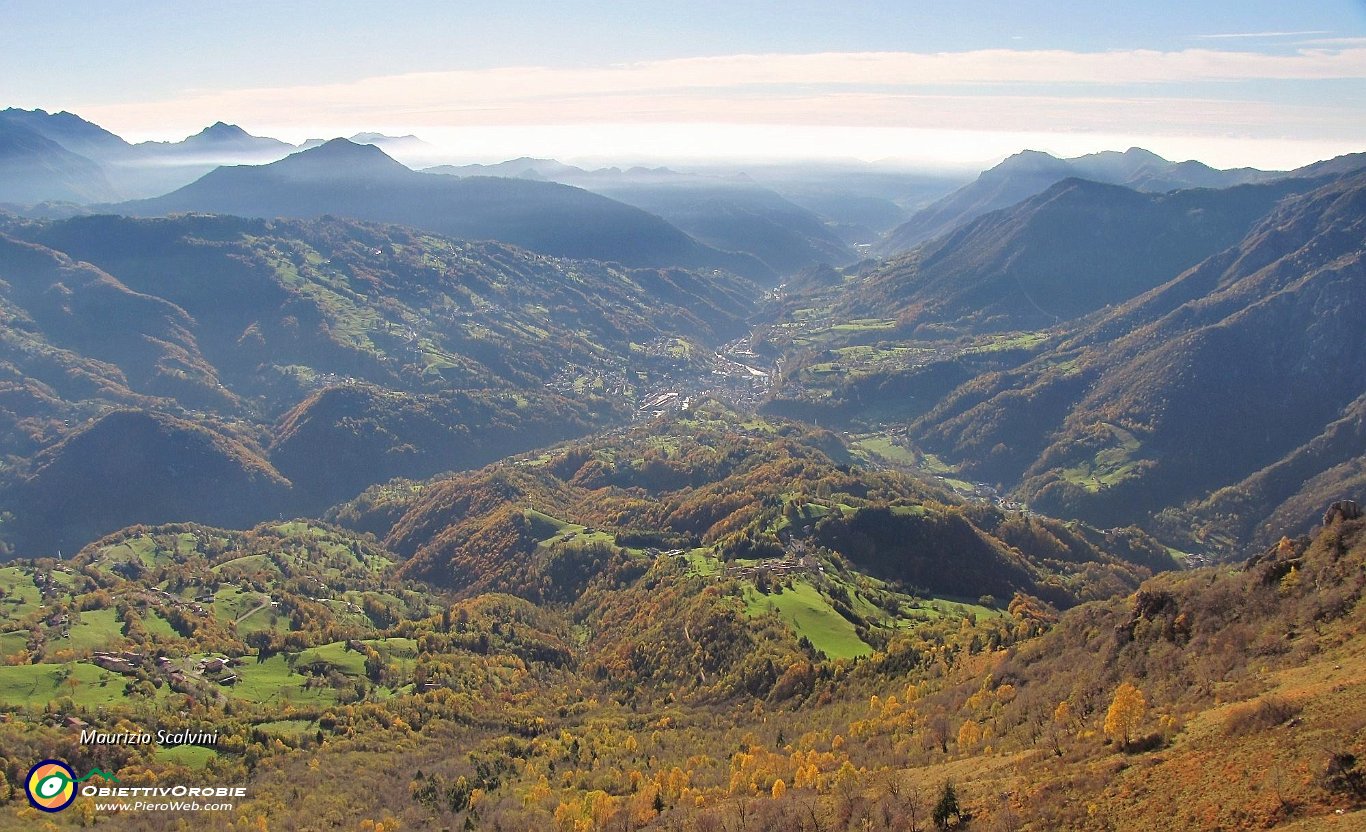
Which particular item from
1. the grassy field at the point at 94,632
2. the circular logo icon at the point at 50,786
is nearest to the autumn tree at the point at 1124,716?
the circular logo icon at the point at 50,786

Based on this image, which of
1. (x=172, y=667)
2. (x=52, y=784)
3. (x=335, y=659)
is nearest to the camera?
(x=52, y=784)

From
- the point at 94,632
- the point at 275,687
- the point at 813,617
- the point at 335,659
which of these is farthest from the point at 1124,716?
the point at 94,632

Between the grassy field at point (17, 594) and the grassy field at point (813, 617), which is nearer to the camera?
the grassy field at point (813, 617)

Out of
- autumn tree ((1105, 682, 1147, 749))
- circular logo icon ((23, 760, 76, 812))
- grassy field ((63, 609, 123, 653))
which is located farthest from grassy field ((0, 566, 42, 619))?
autumn tree ((1105, 682, 1147, 749))

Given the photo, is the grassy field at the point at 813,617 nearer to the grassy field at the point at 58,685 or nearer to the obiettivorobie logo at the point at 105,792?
the obiettivorobie logo at the point at 105,792

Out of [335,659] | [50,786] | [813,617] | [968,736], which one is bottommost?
[335,659]

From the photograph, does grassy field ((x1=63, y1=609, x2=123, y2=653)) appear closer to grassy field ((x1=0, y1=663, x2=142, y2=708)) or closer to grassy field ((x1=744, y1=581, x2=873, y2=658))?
grassy field ((x1=0, y1=663, x2=142, y2=708))

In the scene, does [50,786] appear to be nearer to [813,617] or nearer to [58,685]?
[58,685]
